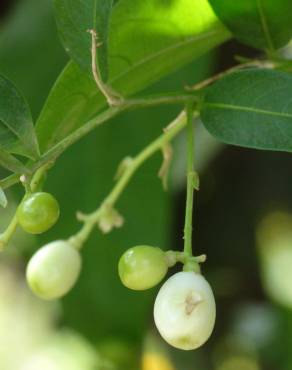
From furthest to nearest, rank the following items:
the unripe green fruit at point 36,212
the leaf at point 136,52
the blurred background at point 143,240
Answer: the blurred background at point 143,240 < the leaf at point 136,52 < the unripe green fruit at point 36,212

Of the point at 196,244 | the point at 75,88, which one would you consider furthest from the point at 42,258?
the point at 196,244

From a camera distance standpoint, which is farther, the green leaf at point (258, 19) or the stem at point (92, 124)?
the green leaf at point (258, 19)

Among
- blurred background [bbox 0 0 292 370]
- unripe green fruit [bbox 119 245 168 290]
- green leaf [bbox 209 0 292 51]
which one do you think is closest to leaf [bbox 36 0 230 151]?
green leaf [bbox 209 0 292 51]

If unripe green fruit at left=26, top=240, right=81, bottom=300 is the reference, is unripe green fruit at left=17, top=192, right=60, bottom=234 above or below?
above

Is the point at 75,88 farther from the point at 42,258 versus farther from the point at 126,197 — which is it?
the point at 126,197

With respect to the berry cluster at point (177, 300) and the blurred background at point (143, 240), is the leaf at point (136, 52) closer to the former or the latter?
the berry cluster at point (177, 300)

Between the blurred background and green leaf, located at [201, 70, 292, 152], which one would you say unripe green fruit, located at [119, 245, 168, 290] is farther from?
the blurred background

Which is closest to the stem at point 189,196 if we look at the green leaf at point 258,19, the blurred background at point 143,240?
the green leaf at point 258,19

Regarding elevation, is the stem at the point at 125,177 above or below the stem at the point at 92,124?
below
